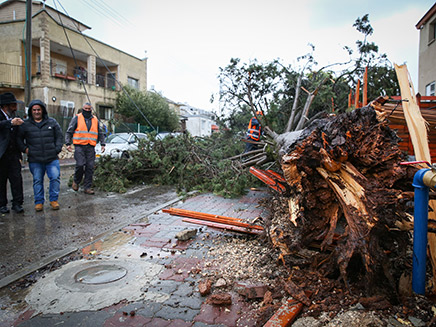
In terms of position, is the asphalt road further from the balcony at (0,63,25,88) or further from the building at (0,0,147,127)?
the balcony at (0,63,25,88)

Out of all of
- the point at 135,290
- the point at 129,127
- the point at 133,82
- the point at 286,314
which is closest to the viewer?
the point at 286,314

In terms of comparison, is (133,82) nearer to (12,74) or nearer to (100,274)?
(12,74)

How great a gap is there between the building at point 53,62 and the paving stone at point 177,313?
1879 cm

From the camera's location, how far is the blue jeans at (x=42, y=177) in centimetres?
574

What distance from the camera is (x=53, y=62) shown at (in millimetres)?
24156

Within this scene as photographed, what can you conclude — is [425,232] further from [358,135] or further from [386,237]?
[358,135]

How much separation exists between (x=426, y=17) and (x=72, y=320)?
20.0 m

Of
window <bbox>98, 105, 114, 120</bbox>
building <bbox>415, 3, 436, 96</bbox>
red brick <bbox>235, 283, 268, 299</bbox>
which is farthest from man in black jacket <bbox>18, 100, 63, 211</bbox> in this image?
window <bbox>98, 105, 114, 120</bbox>

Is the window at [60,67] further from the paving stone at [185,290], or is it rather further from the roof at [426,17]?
the paving stone at [185,290]

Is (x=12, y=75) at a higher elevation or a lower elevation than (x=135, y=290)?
higher

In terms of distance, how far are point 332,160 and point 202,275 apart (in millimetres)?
1707

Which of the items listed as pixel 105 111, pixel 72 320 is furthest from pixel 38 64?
pixel 72 320

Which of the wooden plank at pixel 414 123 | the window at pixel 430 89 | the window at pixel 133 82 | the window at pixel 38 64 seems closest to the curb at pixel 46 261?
the wooden plank at pixel 414 123

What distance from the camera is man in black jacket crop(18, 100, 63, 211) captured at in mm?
5691
